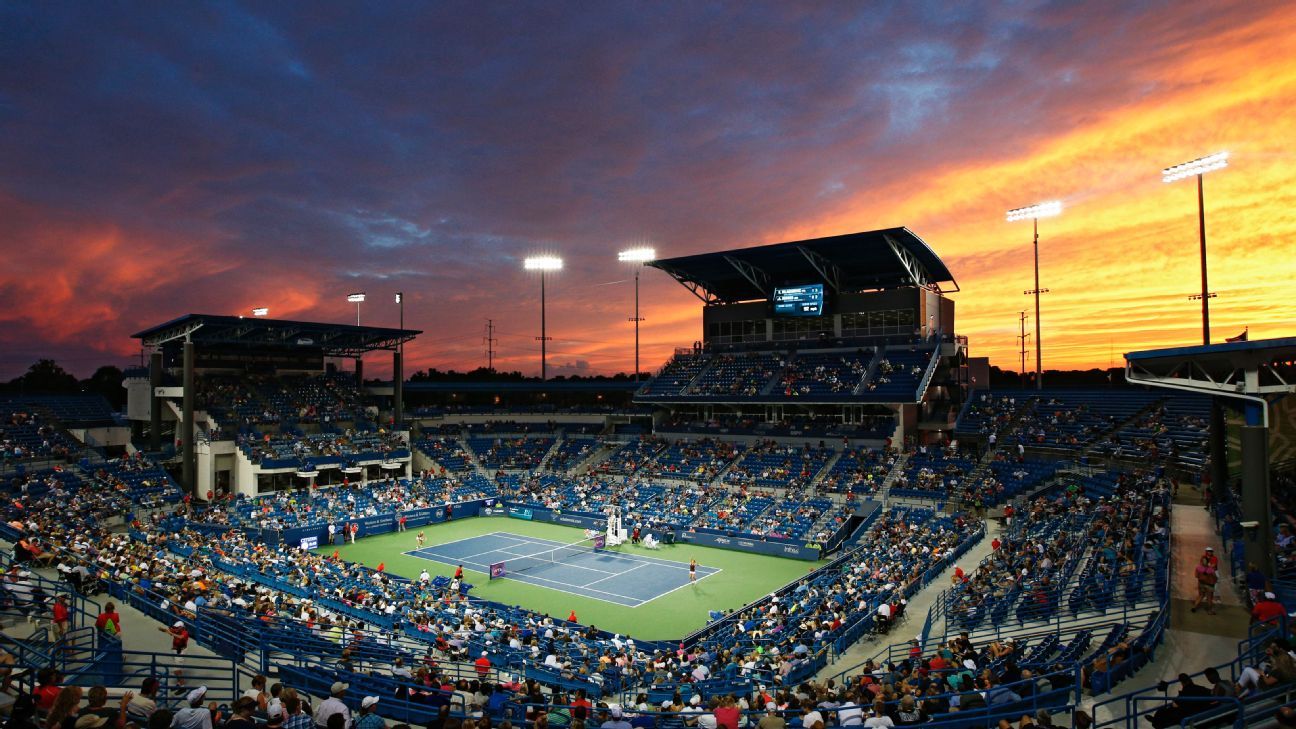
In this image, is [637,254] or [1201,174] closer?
[1201,174]

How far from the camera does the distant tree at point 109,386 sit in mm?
80000

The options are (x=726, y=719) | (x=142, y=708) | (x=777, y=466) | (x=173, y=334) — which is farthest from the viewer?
(x=173, y=334)

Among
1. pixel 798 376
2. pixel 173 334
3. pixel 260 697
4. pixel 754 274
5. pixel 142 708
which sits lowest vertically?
pixel 260 697

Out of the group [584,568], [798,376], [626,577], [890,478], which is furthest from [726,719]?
[798,376]

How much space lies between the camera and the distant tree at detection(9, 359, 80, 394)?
7500 centimetres

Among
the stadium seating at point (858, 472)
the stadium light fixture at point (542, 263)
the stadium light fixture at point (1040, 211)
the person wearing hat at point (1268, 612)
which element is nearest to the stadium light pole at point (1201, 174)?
the stadium light fixture at point (1040, 211)

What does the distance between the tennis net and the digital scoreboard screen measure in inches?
1032

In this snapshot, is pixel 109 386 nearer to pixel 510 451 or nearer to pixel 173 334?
pixel 173 334

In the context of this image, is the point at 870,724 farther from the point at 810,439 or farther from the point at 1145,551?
the point at 810,439

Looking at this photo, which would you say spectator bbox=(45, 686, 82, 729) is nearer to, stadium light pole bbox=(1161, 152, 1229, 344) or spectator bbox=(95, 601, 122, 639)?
spectator bbox=(95, 601, 122, 639)

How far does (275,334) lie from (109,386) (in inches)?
1910

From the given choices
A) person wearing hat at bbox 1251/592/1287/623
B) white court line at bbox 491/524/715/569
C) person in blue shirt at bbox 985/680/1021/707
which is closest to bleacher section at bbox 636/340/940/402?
white court line at bbox 491/524/715/569

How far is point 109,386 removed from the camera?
85.4m

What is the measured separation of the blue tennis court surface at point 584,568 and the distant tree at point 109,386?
61.1m
